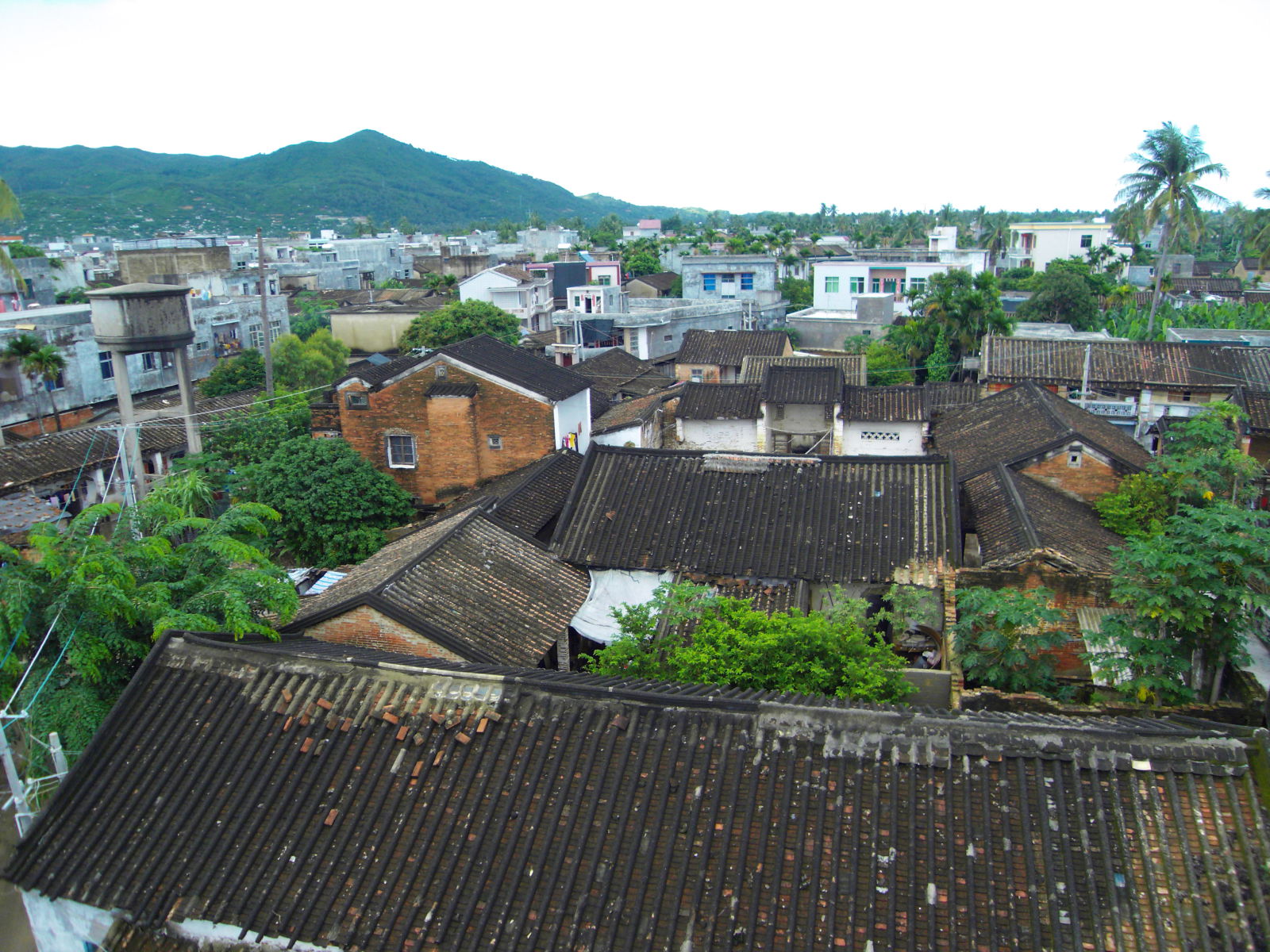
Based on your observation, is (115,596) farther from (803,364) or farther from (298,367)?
(298,367)

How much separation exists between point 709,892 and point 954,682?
29.0 feet

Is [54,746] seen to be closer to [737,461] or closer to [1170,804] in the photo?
[1170,804]

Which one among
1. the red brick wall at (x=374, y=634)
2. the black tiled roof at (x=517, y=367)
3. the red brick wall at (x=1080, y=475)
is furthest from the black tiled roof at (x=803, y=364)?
the red brick wall at (x=374, y=634)

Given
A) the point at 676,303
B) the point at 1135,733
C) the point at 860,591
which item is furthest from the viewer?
the point at 676,303

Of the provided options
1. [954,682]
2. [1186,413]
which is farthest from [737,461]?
[1186,413]

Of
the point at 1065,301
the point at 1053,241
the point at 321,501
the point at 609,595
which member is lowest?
the point at 609,595

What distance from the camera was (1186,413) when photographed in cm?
3469

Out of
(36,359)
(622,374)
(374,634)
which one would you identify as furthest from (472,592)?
(622,374)

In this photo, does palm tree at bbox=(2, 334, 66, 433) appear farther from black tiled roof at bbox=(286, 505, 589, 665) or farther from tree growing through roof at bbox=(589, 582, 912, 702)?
tree growing through roof at bbox=(589, 582, 912, 702)

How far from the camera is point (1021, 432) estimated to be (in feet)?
83.4

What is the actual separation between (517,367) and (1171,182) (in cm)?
3813

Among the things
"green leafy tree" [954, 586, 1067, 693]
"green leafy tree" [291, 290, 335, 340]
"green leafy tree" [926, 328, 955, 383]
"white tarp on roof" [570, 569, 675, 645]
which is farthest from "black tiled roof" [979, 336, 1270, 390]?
"green leafy tree" [291, 290, 335, 340]

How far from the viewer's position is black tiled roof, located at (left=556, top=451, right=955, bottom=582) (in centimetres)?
1805

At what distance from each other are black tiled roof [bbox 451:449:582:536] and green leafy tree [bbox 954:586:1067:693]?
984cm
